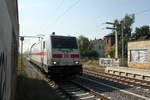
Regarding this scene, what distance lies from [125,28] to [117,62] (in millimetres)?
40402

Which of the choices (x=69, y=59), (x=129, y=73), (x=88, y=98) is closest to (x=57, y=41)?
(x=69, y=59)

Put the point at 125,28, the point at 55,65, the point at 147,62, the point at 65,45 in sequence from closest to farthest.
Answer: the point at 55,65 < the point at 65,45 < the point at 147,62 < the point at 125,28

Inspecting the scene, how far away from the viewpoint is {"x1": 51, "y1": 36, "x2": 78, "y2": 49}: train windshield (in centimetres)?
1293

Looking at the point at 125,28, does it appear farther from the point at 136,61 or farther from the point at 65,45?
the point at 65,45

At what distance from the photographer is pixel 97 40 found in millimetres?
90875

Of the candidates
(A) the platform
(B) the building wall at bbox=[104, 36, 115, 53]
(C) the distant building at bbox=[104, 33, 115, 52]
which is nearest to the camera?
(A) the platform

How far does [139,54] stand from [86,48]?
4815 centimetres

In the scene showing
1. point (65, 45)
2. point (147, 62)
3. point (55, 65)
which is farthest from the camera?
point (147, 62)

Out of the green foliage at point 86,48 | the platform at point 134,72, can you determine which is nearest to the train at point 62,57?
the platform at point 134,72

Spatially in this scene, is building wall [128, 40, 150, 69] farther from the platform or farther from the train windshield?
the train windshield

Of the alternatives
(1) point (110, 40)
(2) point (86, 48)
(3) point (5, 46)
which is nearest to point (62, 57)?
(3) point (5, 46)

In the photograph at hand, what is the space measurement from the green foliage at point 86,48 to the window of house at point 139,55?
1406 inches

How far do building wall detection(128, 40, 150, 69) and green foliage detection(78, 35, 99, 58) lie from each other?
1382 inches

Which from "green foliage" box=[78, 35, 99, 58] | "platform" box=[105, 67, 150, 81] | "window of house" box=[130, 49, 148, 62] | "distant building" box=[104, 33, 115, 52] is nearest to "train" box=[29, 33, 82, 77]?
"platform" box=[105, 67, 150, 81]
